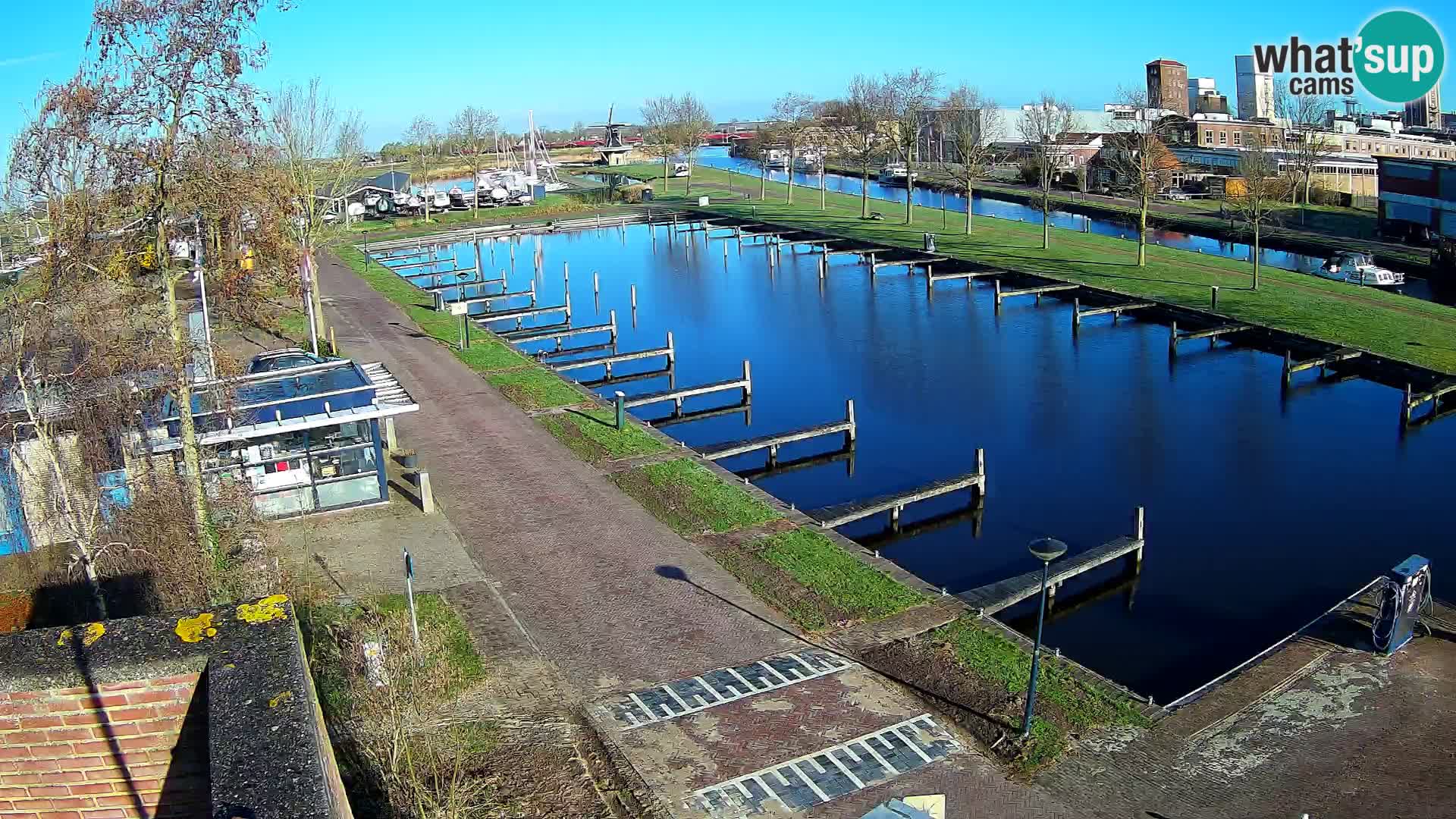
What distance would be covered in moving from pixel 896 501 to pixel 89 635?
16656 millimetres

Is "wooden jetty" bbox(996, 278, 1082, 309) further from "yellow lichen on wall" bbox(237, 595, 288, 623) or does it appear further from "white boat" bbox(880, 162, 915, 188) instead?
"white boat" bbox(880, 162, 915, 188)

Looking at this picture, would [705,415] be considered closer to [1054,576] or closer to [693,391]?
[693,391]

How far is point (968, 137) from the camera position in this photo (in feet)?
204

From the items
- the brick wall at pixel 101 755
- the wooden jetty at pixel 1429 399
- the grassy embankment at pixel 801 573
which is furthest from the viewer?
the wooden jetty at pixel 1429 399

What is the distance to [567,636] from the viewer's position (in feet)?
52.6

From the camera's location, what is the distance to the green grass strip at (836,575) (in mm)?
16844

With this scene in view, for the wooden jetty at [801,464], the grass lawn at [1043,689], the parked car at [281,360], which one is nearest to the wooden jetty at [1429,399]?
the wooden jetty at [801,464]

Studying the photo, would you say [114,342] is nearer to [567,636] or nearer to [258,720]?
[567,636]

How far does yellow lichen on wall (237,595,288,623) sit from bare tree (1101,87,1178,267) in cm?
4255

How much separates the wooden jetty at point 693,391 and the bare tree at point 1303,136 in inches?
1525

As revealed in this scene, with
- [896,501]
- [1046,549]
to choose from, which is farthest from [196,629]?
[896,501]

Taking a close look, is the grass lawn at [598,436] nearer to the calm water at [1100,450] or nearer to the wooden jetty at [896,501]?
the calm water at [1100,450]

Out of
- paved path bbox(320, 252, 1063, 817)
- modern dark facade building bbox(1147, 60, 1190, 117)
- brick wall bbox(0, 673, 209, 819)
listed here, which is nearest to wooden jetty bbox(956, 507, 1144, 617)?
paved path bbox(320, 252, 1063, 817)

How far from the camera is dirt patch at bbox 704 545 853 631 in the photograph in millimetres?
16422
